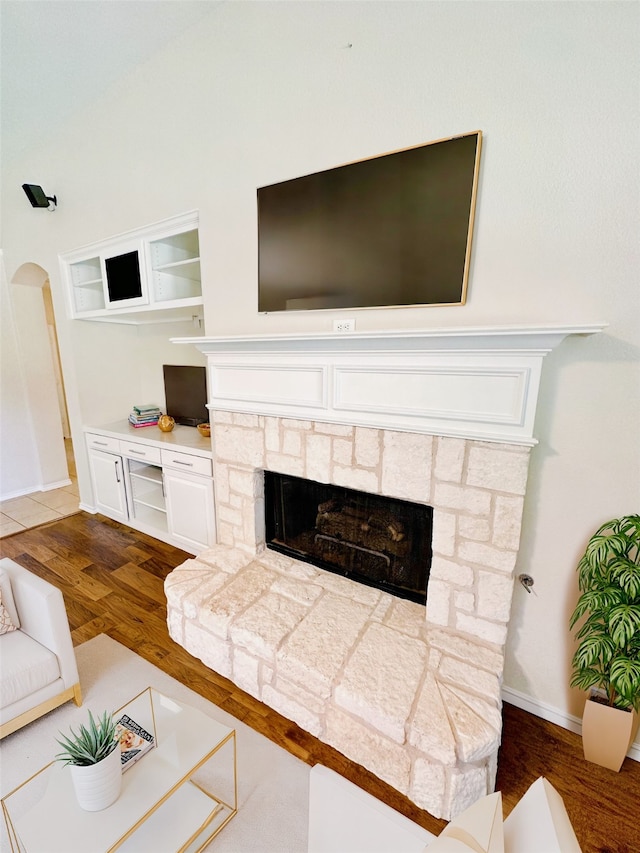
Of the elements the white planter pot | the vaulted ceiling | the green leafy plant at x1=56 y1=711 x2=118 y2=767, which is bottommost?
the white planter pot

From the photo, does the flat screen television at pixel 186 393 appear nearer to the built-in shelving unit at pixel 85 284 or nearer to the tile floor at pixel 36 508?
the built-in shelving unit at pixel 85 284

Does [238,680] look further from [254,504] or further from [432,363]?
[432,363]

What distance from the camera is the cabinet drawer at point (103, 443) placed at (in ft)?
10.5

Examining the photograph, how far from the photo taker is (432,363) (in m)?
1.56

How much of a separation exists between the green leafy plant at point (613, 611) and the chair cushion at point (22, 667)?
2.14m

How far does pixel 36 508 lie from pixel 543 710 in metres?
4.50

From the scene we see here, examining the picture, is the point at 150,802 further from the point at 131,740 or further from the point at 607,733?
the point at 607,733

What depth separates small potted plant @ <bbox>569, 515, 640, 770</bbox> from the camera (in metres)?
1.26

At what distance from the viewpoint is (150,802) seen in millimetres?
1081

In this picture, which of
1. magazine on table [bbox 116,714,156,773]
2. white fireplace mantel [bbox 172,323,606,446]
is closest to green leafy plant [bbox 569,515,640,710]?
white fireplace mantel [bbox 172,323,606,446]

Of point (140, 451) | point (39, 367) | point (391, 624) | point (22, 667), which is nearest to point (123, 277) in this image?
point (140, 451)

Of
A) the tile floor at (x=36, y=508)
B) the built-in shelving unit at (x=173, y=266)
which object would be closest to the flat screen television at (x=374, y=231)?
the built-in shelving unit at (x=173, y=266)

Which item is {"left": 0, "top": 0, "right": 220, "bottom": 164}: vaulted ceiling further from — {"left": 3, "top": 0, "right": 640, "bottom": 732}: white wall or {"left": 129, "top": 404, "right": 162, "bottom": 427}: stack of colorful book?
{"left": 129, "top": 404, "right": 162, "bottom": 427}: stack of colorful book

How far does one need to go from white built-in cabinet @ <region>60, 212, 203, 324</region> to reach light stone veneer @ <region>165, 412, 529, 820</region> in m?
1.30
